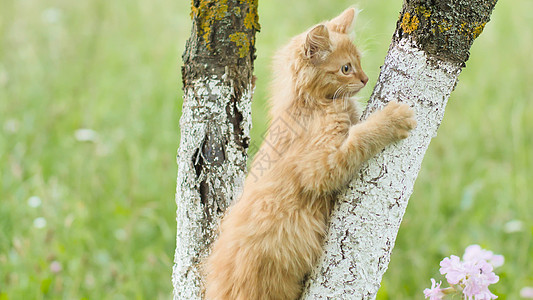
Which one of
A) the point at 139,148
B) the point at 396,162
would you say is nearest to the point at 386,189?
the point at 396,162

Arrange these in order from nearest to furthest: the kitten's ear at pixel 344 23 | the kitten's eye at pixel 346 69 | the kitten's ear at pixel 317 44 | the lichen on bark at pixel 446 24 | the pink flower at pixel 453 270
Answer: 1. the lichen on bark at pixel 446 24
2. the pink flower at pixel 453 270
3. the kitten's ear at pixel 317 44
4. the kitten's eye at pixel 346 69
5. the kitten's ear at pixel 344 23

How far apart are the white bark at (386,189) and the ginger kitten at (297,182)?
3.7 inches

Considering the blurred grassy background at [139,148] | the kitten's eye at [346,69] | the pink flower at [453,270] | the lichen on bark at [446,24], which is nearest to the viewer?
the lichen on bark at [446,24]

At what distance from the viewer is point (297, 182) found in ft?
7.12

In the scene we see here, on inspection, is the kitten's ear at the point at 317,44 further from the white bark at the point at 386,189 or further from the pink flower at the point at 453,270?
the pink flower at the point at 453,270

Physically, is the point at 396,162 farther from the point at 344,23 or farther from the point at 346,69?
the point at 344,23

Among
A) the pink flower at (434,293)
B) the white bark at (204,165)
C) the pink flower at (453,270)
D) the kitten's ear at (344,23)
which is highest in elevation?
the kitten's ear at (344,23)

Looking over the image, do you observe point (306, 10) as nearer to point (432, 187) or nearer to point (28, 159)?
point (432, 187)

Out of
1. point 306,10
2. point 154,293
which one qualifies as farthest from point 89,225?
point 306,10

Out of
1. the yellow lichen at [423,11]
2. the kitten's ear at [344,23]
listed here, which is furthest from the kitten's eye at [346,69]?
the yellow lichen at [423,11]

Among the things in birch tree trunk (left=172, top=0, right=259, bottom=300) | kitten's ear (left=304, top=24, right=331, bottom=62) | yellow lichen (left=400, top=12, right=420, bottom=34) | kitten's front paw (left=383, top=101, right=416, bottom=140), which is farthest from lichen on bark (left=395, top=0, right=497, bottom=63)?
birch tree trunk (left=172, top=0, right=259, bottom=300)

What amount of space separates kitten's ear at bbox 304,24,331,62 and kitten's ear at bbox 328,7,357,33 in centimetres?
23

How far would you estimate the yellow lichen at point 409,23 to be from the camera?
1.78m

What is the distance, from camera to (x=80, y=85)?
5.07 meters
